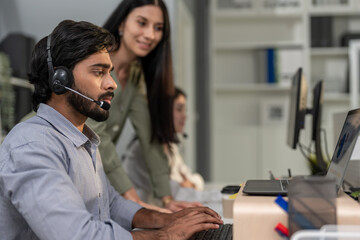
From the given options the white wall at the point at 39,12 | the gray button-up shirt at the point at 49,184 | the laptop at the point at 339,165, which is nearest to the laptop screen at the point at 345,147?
the laptop at the point at 339,165

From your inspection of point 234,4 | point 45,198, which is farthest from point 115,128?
point 234,4

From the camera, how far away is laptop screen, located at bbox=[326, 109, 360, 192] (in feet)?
3.57

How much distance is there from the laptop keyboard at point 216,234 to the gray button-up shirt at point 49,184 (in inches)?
7.3

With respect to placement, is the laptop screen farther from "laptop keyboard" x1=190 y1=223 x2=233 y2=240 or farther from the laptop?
"laptop keyboard" x1=190 y1=223 x2=233 y2=240

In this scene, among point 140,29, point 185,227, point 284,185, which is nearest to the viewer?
point 185,227

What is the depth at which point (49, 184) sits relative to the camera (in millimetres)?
964

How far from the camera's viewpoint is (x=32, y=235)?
1093mm

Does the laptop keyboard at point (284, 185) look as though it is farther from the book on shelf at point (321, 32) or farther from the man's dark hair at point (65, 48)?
the book on shelf at point (321, 32)

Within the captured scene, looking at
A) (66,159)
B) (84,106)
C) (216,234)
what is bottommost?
(216,234)

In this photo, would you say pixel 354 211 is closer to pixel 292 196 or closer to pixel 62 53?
pixel 292 196

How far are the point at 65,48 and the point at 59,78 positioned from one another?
83mm

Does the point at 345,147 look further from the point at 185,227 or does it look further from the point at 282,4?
the point at 282,4

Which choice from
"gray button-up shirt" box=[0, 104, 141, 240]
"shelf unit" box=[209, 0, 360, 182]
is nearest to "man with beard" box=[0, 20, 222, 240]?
"gray button-up shirt" box=[0, 104, 141, 240]

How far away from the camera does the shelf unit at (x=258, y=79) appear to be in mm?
4395
